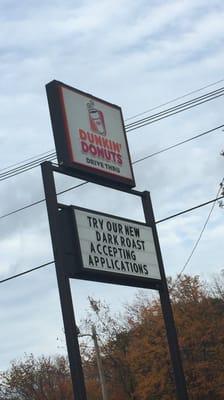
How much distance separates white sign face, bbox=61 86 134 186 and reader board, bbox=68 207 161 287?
1.08 meters

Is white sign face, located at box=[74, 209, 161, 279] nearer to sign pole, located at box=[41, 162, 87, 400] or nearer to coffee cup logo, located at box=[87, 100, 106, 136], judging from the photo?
sign pole, located at box=[41, 162, 87, 400]

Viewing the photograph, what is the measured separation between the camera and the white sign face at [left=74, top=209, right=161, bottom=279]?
1205cm

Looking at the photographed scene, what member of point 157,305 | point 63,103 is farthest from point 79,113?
point 157,305

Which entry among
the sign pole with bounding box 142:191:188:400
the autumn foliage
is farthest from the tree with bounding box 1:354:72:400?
the sign pole with bounding box 142:191:188:400

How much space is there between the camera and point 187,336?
44812mm

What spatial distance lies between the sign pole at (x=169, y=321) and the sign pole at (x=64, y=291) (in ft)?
9.28

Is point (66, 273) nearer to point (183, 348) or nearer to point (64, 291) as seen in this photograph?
point (64, 291)

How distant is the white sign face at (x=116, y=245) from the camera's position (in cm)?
1205

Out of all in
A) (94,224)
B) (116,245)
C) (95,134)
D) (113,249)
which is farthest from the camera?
(95,134)

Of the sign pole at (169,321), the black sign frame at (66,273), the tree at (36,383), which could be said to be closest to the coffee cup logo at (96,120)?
the black sign frame at (66,273)

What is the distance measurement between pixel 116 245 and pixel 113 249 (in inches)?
5.9

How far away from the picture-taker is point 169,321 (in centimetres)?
1370

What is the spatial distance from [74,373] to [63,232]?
7.50ft

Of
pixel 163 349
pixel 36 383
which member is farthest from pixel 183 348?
pixel 36 383
